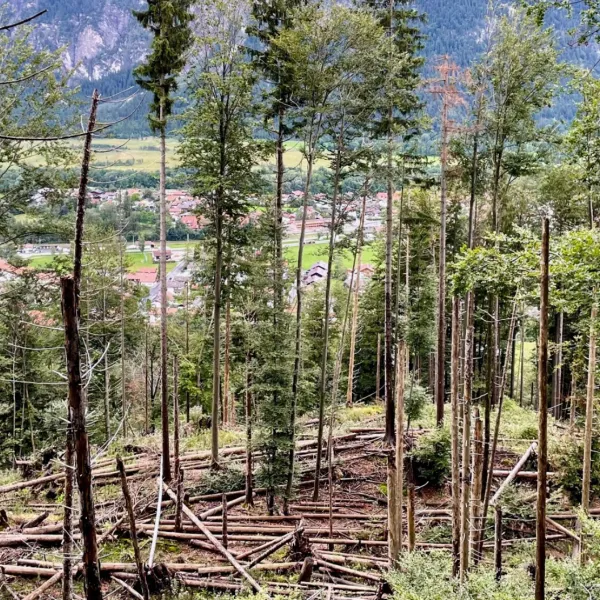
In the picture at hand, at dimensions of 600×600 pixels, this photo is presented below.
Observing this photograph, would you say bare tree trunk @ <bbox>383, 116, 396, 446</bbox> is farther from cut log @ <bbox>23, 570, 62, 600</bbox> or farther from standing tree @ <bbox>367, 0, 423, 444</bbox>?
cut log @ <bbox>23, 570, 62, 600</bbox>

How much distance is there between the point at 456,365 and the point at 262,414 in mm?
5738

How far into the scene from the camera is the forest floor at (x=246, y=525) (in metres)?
8.12

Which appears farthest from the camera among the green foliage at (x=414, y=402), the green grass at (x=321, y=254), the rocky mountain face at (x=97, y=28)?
the rocky mountain face at (x=97, y=28)

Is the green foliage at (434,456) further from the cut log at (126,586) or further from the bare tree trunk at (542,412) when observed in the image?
the bare tree trunk at (542,412)

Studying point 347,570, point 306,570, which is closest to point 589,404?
point 347,570

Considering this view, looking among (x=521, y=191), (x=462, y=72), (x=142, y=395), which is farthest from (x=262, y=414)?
(x=142, y=395)

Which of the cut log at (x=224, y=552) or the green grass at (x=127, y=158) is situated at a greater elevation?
the green grass at (x=127, y=158)

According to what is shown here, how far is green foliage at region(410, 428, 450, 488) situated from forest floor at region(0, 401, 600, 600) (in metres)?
0.56

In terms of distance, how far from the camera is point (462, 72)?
44.1 feet

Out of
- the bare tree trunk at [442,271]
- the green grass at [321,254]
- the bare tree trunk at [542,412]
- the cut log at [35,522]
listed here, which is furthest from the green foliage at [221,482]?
the bare tree trunk at [542,412]

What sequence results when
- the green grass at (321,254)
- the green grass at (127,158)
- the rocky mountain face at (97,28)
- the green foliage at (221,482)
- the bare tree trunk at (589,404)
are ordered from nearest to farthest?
the green grass at (127,158) → the bare tree trunk at (589,404) → the green foliage at (221,482) → the green grass at (321,254) → the rocky mountain face at (97,28)

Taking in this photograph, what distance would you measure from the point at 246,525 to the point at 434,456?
5.90 meters

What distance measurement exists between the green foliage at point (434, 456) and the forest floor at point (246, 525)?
1.83 feet

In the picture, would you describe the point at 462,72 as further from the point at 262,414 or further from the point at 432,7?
the point at 432,7
